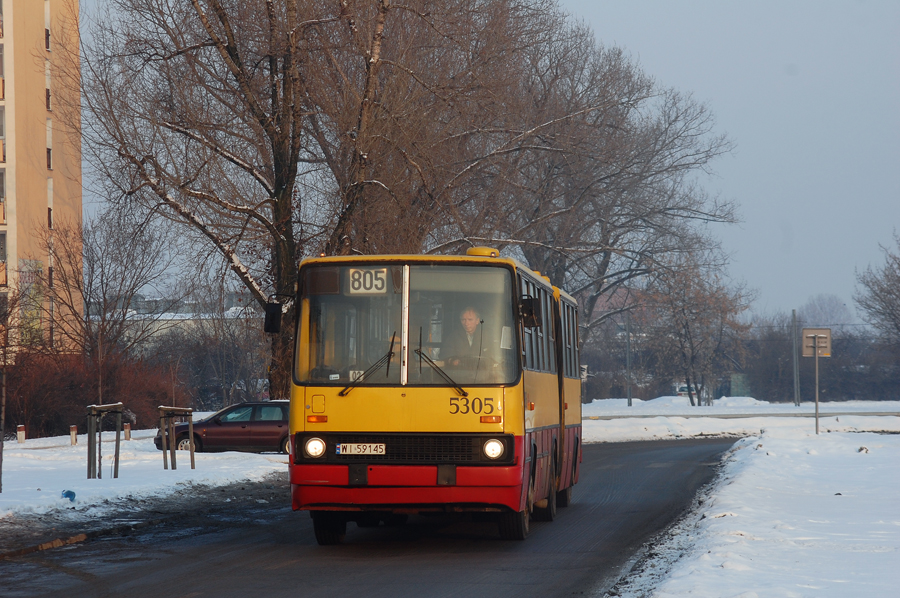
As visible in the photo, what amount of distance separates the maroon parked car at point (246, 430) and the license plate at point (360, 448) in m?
16.1

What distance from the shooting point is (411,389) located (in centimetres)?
1054

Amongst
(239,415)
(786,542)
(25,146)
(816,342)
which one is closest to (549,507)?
(786,542)

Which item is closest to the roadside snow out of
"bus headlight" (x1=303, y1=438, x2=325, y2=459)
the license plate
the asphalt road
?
the asphalt road

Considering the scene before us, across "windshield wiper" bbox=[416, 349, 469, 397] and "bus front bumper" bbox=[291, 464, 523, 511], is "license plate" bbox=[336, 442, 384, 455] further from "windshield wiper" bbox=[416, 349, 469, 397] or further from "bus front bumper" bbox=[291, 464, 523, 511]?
"windshield wiper" bbox=[416, 349, 469, 397]

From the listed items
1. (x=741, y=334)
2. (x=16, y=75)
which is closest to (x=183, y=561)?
(x=16, y=75)

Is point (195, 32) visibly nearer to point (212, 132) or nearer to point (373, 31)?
point (212, 132)

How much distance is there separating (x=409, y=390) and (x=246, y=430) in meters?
16.9

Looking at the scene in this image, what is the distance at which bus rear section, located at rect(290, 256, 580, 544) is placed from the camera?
410 inches

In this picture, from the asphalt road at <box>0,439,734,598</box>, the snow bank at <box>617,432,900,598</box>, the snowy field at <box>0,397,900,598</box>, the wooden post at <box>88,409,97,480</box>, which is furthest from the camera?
the wooden post at <box>88,409,97,480</box>

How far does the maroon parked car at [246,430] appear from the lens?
2648 centimetres

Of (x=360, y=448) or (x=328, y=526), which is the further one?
(x=328, y=526)

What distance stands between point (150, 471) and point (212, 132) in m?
8.17

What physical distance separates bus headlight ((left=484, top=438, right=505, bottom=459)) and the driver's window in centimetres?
1714

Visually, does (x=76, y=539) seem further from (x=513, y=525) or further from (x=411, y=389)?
(x=513, y=525)
